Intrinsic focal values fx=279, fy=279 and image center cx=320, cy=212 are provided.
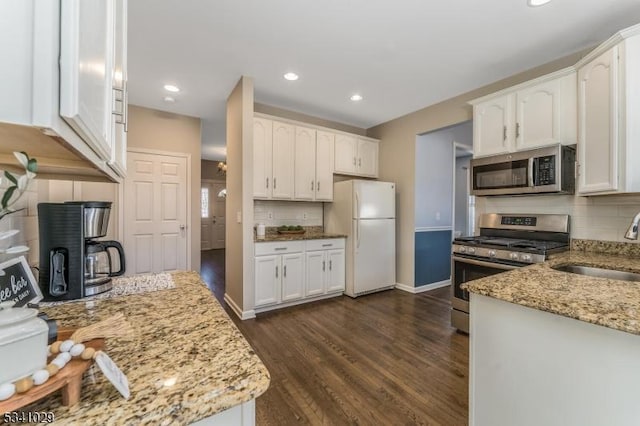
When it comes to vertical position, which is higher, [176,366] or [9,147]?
[9,147]

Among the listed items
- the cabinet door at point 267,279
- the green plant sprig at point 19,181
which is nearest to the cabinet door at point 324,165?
the cabinet door at point 267,279

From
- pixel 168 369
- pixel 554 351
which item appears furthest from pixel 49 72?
pixel 554 351

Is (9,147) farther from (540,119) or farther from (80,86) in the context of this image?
(540,119)

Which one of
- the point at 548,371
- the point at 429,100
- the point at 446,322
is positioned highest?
the point at 429,100

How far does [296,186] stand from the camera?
3.76m

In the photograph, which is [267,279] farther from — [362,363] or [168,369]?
[168,369]

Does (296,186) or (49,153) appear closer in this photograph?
(49,153)

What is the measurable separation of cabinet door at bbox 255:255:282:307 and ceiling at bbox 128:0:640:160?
205 cm

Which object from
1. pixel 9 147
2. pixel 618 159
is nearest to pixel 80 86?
pixel 9 147

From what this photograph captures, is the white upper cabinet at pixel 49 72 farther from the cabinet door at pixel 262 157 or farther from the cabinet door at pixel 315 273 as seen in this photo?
the cabinet door at pixel 315 273

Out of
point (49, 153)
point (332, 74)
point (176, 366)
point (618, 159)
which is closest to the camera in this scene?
point (176, 366)

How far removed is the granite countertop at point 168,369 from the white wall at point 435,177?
3.71 m

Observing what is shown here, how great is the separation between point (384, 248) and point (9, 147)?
12.6ft

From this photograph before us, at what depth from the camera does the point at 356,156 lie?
4.35 m
